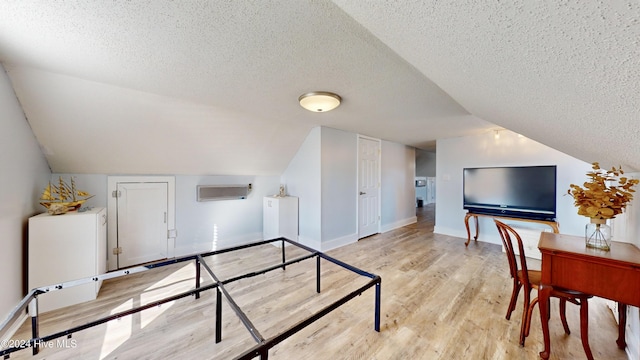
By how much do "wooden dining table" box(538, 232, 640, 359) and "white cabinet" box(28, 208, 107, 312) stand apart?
12.3 ft

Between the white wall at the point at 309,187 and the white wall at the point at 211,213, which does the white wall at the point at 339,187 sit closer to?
the white wall at the point at 309,187

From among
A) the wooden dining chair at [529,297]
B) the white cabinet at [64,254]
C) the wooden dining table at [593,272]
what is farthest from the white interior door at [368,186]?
the white cabinet at [64,254]

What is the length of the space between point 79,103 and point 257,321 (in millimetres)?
2599

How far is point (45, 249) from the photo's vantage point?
6.46 ft

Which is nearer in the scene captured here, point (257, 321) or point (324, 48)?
point (324, 48)

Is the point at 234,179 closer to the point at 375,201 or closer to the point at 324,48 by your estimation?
the point at 375,201

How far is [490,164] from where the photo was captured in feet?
13.0

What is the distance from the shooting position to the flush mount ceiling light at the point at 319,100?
2.04m

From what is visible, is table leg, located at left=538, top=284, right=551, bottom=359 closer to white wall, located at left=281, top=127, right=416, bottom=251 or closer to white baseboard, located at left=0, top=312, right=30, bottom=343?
white wall, located at left=281, top=127, right=416, bottom=251

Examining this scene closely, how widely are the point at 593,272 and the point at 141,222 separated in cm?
453

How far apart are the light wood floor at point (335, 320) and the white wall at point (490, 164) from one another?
4.80ft

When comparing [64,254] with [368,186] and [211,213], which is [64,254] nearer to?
[211,213]

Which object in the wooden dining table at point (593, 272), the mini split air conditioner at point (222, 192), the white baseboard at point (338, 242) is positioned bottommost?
the white baseboard at point (338, 242)

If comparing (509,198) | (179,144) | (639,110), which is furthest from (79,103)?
(509,198)
